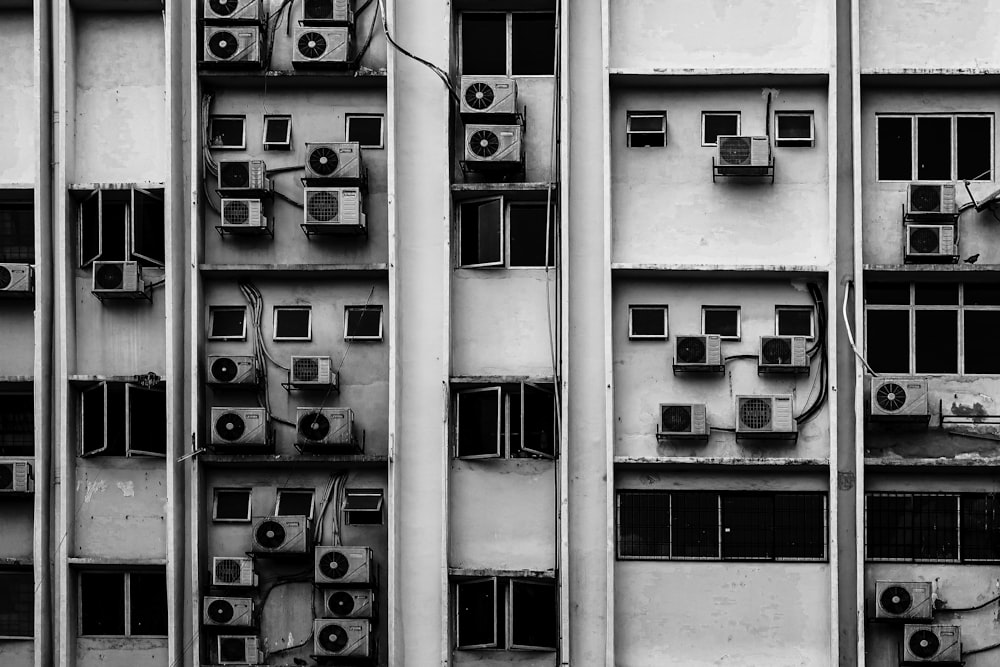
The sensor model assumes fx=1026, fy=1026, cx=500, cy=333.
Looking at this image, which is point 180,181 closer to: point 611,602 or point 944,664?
point 611,602

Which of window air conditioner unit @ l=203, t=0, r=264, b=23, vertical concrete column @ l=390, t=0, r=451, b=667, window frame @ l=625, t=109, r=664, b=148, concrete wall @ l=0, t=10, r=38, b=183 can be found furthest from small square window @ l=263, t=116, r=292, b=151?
window frame @ l=625, t=109, r=664, b=148

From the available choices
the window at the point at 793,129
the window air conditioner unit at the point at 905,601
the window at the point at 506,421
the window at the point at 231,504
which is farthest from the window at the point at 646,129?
the window at the point at 231,504

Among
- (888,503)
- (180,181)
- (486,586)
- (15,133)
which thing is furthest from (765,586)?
(15,133)

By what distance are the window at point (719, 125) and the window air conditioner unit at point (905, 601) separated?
5857 millimetres

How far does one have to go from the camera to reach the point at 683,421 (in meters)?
12.6

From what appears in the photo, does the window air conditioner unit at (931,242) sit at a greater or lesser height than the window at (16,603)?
greater

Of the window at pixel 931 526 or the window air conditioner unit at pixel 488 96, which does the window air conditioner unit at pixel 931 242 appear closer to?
the window at pixel 931 526

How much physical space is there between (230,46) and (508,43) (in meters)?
3.50

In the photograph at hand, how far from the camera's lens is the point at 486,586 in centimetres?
1267

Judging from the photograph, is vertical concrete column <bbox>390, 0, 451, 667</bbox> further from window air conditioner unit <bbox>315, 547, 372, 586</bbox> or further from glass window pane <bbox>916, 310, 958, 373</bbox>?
glass window pane <bbox>916, 310, 958, 373</bbox>

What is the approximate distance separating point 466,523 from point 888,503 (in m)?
5.25

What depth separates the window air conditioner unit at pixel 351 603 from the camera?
12445 mm

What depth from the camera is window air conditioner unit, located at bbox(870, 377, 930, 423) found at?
12344mm

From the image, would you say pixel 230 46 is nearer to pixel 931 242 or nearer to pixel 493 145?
pixel 493 145
